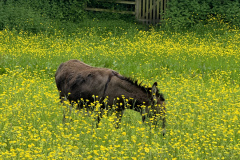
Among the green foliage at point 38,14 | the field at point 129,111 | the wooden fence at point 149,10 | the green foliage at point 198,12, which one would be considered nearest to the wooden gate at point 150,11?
the wooden fence at point 149,10

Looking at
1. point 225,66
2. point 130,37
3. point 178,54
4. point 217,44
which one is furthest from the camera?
point 130,37

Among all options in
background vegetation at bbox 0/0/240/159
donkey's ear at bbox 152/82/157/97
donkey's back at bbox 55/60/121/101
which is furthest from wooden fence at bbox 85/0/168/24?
donkey's ear at bbox 152/82/157/97

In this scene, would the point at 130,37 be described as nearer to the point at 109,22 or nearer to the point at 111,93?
the point at 109,22

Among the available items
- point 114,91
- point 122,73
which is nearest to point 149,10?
point 122,73

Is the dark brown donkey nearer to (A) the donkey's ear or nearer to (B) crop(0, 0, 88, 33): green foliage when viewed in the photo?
(A) the donkey's ear

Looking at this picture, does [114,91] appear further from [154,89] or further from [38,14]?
[38,14]

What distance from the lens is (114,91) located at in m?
6.63

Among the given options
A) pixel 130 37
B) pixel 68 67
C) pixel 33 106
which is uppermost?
pixel 68 67

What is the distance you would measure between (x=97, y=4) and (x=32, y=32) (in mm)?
4824

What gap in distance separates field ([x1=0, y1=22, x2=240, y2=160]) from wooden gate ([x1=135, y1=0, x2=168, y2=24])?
141 centimetres

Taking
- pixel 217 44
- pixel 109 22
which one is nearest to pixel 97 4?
pixel 109 22

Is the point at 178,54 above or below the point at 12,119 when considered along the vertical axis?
below

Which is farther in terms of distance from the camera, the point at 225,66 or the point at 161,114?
the point at 225,66

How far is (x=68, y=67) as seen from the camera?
7.48 m
